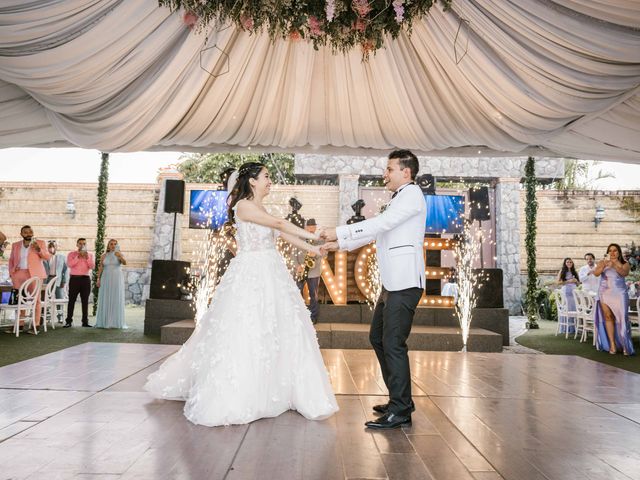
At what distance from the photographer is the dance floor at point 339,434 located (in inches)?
80.7

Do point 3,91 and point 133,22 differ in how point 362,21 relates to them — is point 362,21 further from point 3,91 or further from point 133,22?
point 3,91

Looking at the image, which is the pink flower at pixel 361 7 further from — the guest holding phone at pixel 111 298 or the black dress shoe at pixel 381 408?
the guest holding phone at pixel 111 298

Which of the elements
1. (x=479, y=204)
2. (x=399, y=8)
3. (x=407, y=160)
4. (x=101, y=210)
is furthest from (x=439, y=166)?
(x=407, y=160)

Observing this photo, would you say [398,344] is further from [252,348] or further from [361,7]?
[361,7]

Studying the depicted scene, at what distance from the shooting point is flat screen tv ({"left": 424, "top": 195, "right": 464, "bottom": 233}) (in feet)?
36.1

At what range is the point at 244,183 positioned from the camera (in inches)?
126

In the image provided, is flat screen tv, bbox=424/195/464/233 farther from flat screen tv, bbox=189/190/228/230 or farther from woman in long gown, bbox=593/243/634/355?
flat screen tv, bbox=189/190/228/230

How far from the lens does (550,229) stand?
44.0 feet

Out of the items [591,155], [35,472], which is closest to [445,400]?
[35,472]

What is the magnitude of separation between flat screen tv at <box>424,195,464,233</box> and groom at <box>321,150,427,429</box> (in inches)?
329

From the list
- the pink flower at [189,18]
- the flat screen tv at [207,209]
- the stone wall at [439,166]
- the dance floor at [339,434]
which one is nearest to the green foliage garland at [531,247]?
the stone wall at [439,166]

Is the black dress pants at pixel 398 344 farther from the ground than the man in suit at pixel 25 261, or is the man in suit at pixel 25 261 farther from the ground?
the man in suit at pixel 25 261

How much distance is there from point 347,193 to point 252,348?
10.5m

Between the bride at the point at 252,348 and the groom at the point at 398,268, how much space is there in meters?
0.36
